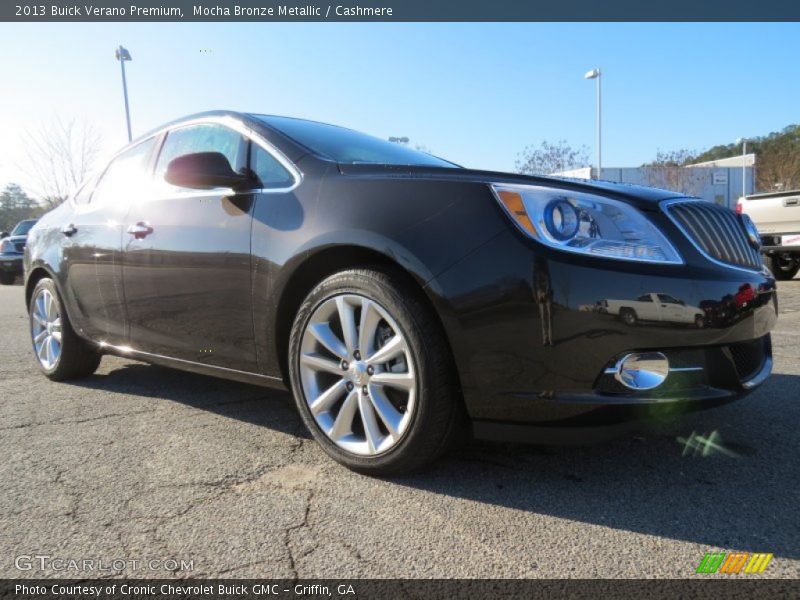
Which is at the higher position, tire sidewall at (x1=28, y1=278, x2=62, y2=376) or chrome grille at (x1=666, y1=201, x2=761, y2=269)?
chrome grille at (x1=666, y1=201, x2=761, y2=269)

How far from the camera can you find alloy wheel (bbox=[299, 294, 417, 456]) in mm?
2258

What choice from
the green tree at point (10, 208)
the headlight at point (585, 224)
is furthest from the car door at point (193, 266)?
the green tree at point (10, 208)

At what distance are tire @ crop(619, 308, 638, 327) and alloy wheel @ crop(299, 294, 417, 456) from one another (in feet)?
2.41

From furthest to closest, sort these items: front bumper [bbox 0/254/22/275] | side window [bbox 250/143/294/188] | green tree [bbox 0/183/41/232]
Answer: green tree [bbox 0/183/41/232] < front bumper [bbox 0/254/22/275] < side window [bbox 250/143/294/188]

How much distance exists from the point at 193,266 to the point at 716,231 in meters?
2.28

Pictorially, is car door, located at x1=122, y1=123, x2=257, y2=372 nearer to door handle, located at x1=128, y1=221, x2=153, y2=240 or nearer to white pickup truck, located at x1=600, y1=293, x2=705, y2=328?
door handle, located at x1=128, y1=221, x2=153, y2=240

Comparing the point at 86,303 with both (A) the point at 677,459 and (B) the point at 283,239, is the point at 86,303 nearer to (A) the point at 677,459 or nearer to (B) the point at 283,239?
(B) the point at 283,239

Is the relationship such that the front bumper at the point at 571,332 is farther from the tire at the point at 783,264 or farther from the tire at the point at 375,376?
the tire at the point at 783,264

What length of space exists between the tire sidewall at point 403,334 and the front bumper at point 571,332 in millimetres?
135

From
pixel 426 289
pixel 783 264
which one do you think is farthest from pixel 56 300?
pixel 783 264

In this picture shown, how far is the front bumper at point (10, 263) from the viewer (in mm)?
16750

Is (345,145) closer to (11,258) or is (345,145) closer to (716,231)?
(716,231)

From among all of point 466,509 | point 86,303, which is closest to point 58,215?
point 86,303

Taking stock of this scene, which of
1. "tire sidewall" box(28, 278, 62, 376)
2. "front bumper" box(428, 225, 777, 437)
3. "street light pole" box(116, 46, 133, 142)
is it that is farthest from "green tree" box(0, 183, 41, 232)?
"front bumper" box(428, 225, 777, 437)
